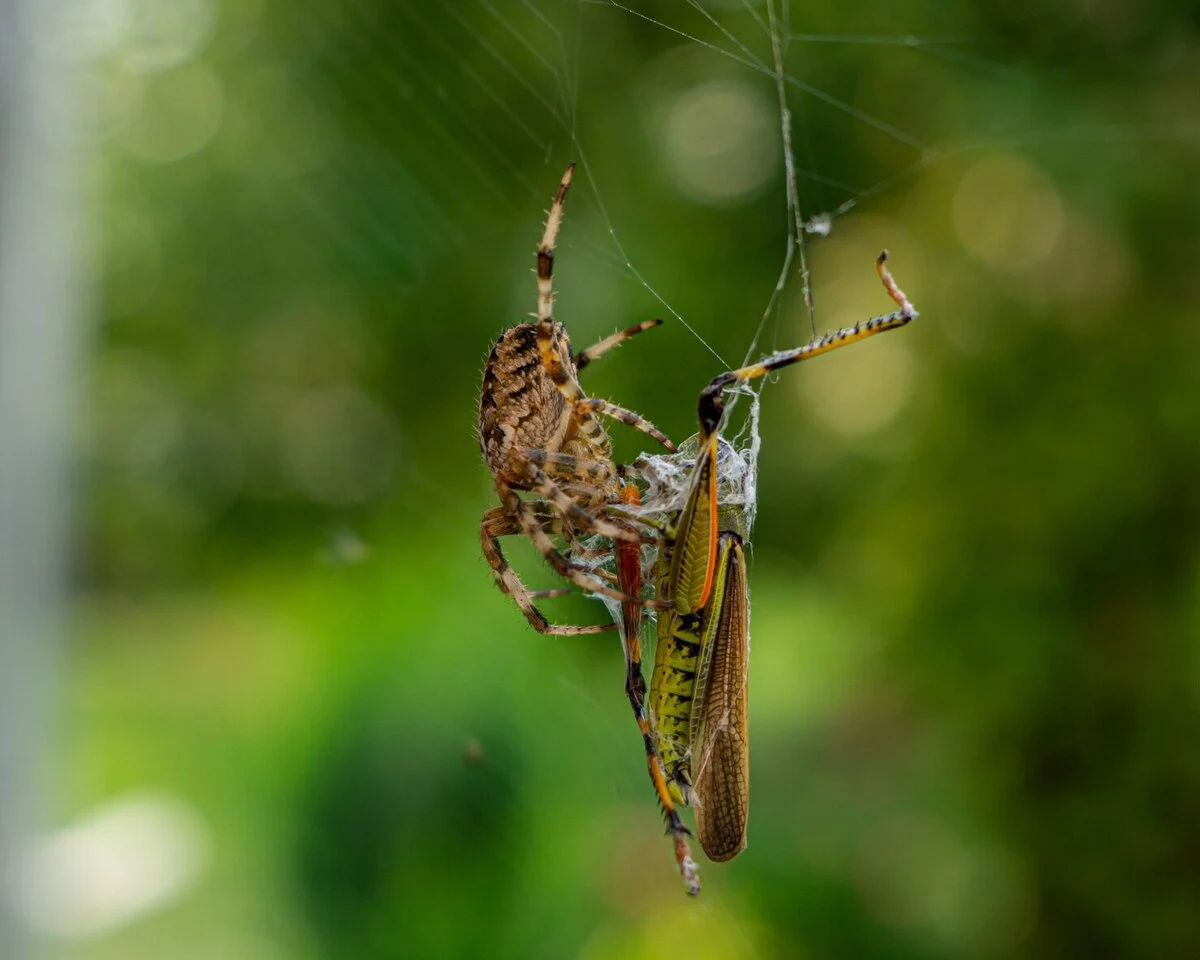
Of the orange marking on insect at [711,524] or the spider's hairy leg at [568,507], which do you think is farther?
the spider's hairy leg at [568,507]

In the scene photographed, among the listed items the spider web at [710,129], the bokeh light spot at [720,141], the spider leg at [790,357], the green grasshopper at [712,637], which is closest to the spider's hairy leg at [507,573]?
the green grasshopper at [712,637]

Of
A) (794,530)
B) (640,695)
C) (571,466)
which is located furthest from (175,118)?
(640,695)

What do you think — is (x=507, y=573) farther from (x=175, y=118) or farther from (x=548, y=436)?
(x=175, y=118)

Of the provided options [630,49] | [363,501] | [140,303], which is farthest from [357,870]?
[140,303]

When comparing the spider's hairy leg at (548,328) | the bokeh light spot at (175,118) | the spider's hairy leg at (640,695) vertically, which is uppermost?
the bokeh light spot at (175,118)

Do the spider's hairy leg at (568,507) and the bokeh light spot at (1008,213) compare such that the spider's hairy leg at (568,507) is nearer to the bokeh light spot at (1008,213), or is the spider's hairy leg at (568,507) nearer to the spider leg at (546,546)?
the spider leg at (546,546)

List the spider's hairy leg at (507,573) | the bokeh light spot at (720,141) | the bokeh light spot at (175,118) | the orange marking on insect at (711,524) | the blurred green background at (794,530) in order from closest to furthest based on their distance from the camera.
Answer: the orange marking on insect at (711,524) < the spider's hairy leg at (507,573) < the blurred green background at (794,530) < the bokeh light spot at (720,141) < the bokeh light spot at (175,118)

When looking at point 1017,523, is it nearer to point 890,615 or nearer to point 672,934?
point 890,615
